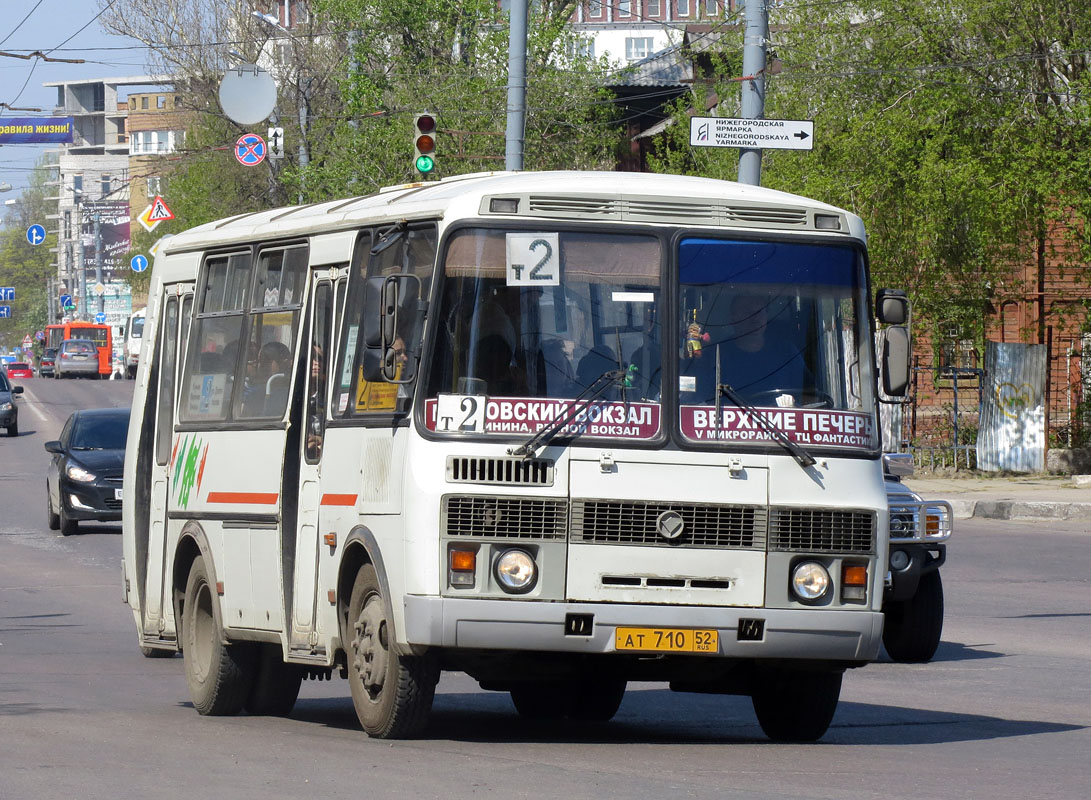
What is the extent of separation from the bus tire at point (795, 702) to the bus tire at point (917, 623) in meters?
3.59

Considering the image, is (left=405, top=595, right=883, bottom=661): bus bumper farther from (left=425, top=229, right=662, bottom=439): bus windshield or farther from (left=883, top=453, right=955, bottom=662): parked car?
(left=883, top=453, right=955, bottom=662): parked car

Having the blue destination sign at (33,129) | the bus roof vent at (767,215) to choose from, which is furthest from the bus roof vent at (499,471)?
the blue destination sign at (33,129)

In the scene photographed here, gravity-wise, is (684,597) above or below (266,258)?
below

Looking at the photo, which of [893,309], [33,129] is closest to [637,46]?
[33,129]

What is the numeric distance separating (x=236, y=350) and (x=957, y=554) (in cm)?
1288

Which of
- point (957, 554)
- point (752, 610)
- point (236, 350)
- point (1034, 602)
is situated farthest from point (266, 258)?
point (957, 554)

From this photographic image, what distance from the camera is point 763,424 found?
29.7 ft

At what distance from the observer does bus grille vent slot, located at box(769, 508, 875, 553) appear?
8977 mm

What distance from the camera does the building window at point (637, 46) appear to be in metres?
118

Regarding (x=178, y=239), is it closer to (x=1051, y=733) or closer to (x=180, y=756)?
(x=180, y=756)

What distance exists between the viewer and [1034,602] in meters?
17.8

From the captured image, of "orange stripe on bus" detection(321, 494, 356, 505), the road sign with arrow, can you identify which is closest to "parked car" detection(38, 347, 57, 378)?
the road sign with arrow

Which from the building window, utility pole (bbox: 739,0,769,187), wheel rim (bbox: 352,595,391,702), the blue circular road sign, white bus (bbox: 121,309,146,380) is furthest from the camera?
the building window

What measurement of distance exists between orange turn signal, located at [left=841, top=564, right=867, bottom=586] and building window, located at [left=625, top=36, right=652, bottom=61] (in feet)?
362
